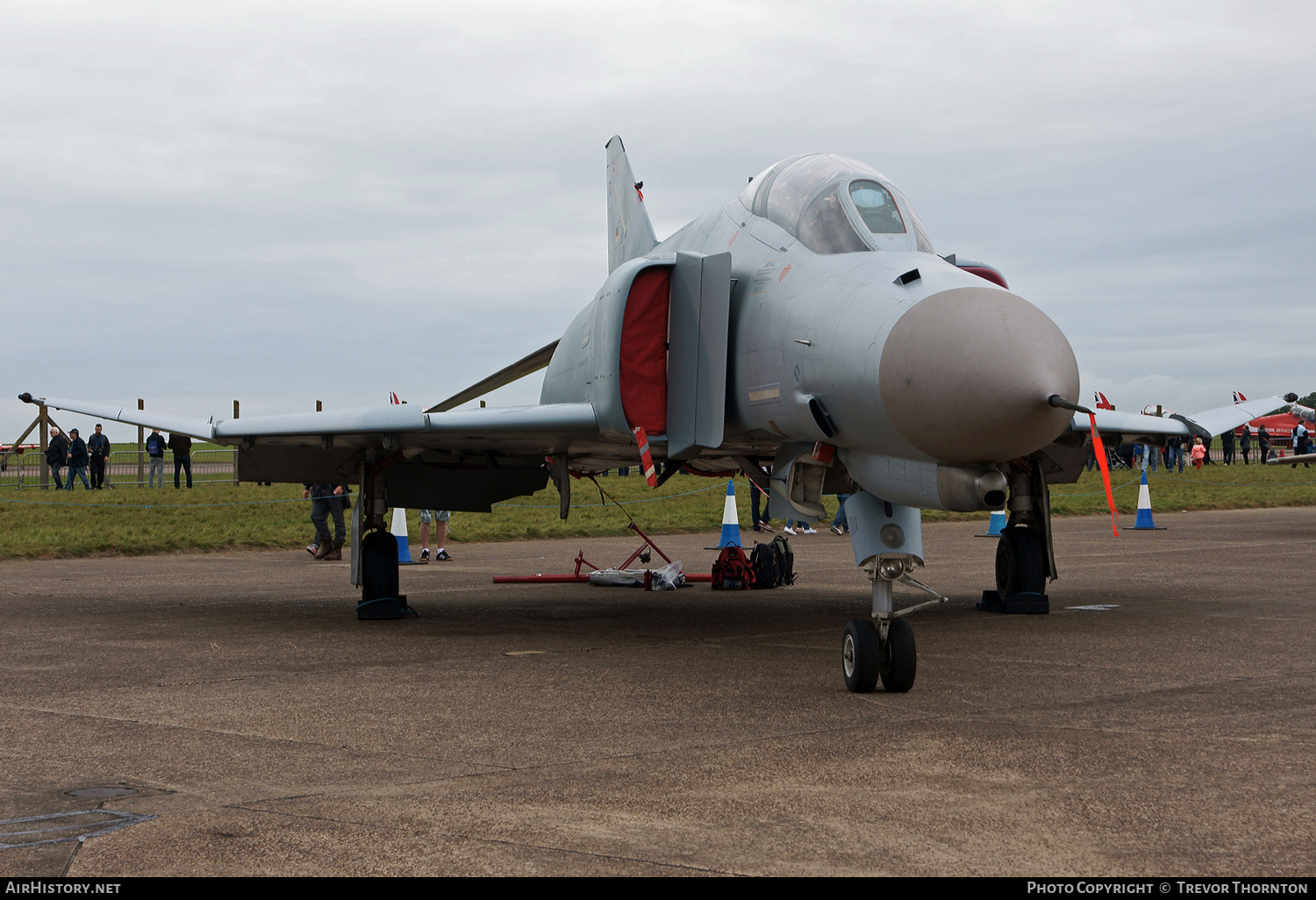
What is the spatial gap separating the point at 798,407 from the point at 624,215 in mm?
6792

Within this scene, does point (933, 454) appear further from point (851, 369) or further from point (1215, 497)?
point (1215, 497)

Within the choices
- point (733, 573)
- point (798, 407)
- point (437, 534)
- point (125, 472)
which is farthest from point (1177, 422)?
point (125, 472)

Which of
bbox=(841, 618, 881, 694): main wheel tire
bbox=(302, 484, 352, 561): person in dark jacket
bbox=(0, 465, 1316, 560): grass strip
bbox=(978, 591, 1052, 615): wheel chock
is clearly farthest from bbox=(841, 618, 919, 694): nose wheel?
bbox=(302, 484, 352, 561): person in dark jacket

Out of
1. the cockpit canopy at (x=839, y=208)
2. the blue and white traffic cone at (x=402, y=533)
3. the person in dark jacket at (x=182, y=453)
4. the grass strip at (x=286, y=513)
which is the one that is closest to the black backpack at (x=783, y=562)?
the grass strip at (x=286, y=513)

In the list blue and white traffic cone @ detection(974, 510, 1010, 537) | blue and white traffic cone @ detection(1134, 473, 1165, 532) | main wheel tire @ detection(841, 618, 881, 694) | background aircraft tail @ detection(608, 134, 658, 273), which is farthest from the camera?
blue and white traffic cone @ detection(1134, 473, 1165, 532)

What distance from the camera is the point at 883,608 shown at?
6.39 metres

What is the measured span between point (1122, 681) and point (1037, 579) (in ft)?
13.5

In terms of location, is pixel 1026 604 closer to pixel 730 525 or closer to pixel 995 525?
pixel 730 525

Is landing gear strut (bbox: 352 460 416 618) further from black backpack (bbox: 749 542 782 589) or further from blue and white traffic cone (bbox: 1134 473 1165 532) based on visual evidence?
blue and white traffic cone (bbox: 1134 473 1165 532)

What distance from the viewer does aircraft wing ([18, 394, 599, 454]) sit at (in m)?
9.33

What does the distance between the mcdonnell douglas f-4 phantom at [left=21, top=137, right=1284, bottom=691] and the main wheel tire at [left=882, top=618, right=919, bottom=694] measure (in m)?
0.01

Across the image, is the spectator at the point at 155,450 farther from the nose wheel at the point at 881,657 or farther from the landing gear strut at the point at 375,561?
the nose wheel at the point at 881,657

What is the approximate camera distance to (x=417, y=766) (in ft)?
15.8

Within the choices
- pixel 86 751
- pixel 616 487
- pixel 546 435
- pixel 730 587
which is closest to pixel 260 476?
pixel 546 435
